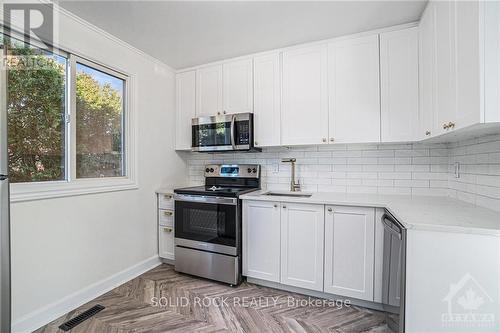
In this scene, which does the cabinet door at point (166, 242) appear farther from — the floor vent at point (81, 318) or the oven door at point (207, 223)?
the floor vent at point (81, 318)

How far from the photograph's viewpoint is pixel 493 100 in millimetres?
1121

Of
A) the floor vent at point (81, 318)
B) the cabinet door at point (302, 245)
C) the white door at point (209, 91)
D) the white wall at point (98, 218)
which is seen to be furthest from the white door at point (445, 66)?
the floor vent at point (81, 318)

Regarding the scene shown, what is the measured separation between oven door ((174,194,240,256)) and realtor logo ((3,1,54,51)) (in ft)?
5.71

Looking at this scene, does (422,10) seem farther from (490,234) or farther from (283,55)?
(490,234)

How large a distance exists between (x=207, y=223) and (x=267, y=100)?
4.83ft

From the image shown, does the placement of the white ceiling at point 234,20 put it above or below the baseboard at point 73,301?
above

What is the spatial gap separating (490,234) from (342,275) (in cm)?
114

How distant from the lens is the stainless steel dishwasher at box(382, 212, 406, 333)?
1364 millimetres

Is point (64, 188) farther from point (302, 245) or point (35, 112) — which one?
point (302, 245)

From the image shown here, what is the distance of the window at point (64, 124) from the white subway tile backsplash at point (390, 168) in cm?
135

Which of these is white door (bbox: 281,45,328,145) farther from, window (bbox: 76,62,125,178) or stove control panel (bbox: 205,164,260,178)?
window (bbox: 76,62,125,178)

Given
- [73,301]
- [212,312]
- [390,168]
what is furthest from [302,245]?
[73,301]

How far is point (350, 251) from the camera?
202cm

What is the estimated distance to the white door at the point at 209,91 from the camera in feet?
9.42
